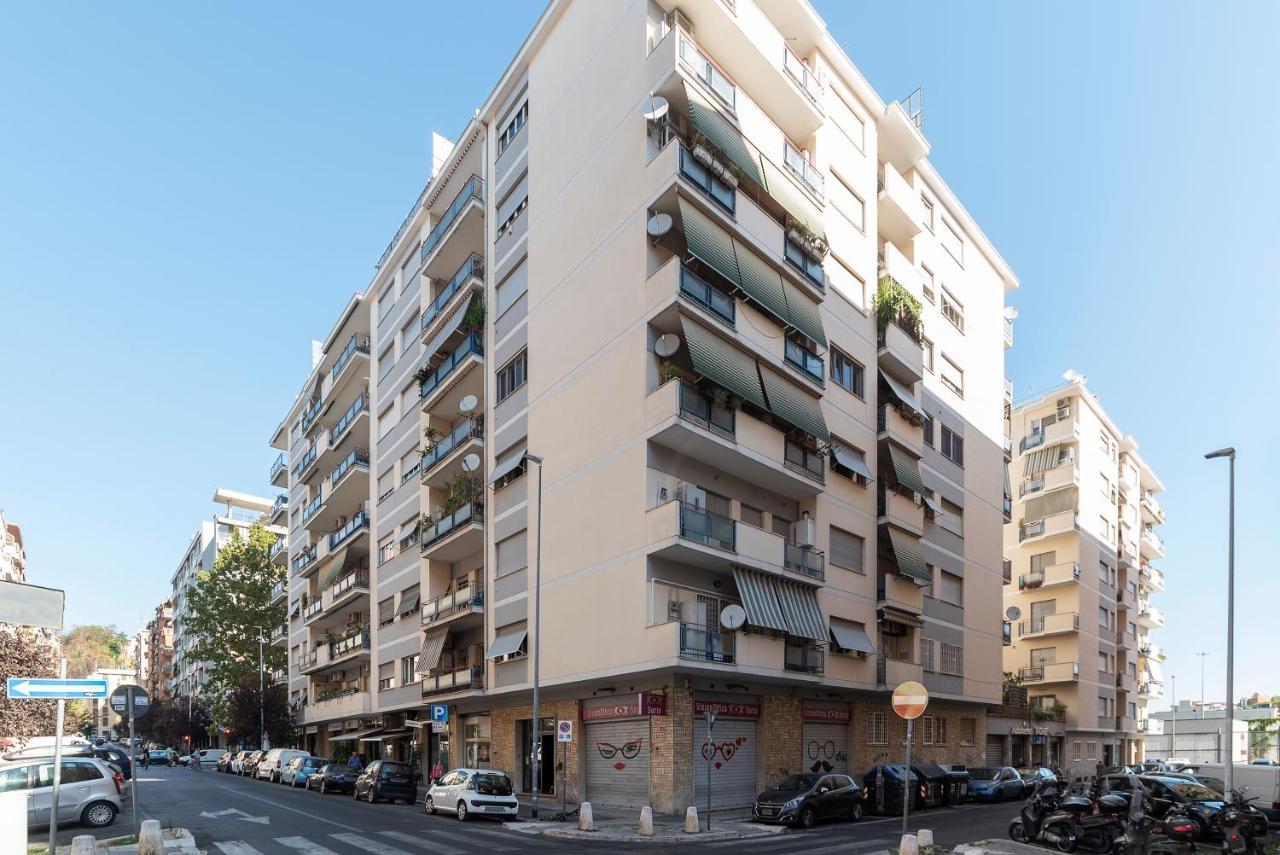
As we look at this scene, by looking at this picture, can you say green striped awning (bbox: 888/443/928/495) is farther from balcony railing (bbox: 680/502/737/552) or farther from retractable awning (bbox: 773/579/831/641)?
balcony railing (bbox: 680/502/737/552)

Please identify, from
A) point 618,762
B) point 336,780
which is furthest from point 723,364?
point 336,780

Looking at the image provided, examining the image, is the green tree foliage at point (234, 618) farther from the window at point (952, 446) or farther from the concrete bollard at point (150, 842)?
the concrete bollard at point (150, 842)

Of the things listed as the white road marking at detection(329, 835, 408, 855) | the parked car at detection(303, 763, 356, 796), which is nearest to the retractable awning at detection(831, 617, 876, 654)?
the white road marking at detection(329, 835, 408, 855)

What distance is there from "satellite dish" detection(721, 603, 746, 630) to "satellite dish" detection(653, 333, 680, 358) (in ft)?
24.6

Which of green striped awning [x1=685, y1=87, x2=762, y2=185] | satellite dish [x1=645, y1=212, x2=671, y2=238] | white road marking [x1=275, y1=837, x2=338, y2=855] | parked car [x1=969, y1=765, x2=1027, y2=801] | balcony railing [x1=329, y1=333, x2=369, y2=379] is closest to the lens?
white road marking [x1=275, y1=837, x2=338, y2=855]

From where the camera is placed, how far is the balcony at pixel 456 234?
38406 mm

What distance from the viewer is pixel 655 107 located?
27203mm

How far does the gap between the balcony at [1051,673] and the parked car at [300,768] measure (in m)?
41.3

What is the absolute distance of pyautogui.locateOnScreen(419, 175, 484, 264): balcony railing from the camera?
38.4m

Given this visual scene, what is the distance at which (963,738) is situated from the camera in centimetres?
4266

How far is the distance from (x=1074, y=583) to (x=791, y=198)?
38563 millimetres

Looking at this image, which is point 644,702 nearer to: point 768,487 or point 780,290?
point 768,487

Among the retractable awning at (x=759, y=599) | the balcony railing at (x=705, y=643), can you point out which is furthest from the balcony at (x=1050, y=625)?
the balcony railing at (x=705, y=643)

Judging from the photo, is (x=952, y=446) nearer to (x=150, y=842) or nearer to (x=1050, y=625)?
(x=1050, y=625)
